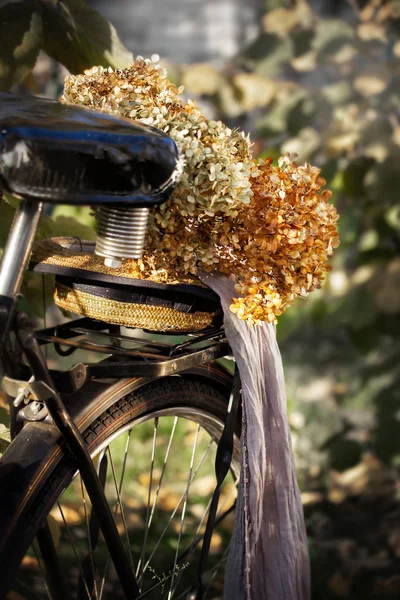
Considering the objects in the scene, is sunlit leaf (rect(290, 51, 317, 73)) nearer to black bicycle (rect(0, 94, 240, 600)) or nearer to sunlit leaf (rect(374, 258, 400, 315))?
sunlit leaf (rect(374, 258, 400, 315))

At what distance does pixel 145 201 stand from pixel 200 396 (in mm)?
623

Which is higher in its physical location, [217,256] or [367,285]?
[367,285]

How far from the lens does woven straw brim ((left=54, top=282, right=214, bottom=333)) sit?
56.2 inches

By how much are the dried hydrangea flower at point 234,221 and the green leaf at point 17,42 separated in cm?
53

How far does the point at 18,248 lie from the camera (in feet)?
4.01

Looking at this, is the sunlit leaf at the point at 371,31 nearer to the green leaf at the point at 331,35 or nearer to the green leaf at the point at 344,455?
the green leaf at the point at 331,35

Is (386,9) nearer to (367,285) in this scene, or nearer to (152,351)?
(367,285)

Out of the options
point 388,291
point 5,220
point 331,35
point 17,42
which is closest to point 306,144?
point 331,35

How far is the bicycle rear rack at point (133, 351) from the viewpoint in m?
1.39

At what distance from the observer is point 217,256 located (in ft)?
4.97

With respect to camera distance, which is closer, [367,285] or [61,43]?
[61,43]

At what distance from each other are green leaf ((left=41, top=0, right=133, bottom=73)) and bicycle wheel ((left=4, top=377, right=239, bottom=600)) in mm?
859

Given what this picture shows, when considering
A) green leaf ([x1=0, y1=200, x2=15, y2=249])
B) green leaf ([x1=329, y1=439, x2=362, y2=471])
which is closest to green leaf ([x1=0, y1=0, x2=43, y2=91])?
green leaf ([x1=0, y1=200, x2=15, y2=249])

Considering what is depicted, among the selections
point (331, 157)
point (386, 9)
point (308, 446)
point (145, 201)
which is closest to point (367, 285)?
point (331, 157)
